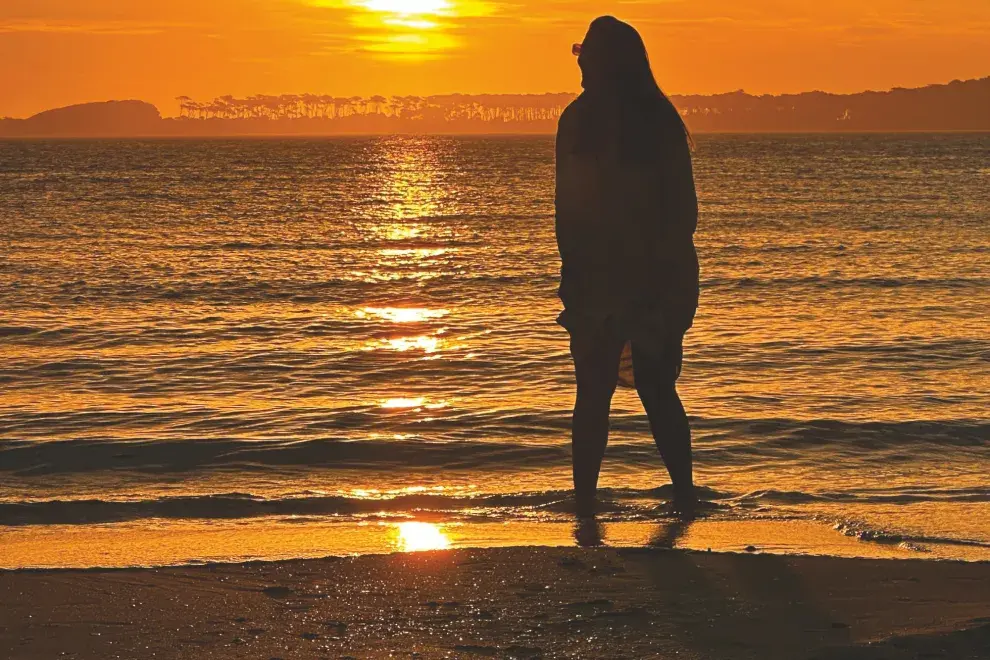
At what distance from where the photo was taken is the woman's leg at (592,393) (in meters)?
5.59

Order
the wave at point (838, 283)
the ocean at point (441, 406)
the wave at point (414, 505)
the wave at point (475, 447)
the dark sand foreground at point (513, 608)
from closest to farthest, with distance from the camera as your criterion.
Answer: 1. the dark sand foreground at point (513, 608)
2. the ocean at point (441, 406)
3. the wave at point (414, 505)
4. the wave at point (475, 447)
5. the wave at point (838, 283)

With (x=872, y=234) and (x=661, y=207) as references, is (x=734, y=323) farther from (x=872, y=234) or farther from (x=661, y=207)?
(x=872, y=234)

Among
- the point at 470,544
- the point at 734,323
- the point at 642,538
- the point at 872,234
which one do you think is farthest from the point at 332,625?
the point at 872,234

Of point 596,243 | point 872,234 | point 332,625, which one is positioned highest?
point 596,243

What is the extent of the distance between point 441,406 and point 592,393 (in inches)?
178

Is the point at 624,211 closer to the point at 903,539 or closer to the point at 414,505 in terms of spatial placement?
the point at 903,539

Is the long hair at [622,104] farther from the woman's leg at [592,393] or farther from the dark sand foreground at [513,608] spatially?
the dark sand foreground at [513,608]

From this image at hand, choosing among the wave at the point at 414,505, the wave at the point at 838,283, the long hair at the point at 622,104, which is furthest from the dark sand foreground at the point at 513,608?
the wave at the point at 838,283

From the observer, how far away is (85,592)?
461 centimetres

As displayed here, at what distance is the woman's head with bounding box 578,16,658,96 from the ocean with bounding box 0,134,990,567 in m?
1.97

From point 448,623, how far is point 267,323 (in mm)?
12500

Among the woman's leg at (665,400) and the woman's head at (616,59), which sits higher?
the woman's head at (616,59)

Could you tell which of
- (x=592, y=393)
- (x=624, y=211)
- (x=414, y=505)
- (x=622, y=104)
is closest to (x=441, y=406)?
(x=414, y=505)

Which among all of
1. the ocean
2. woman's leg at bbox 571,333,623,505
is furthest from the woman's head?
the ocean
